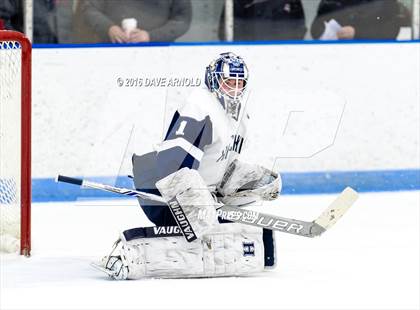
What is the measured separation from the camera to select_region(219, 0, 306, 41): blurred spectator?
22.1 ft

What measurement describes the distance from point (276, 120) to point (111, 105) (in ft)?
3.53

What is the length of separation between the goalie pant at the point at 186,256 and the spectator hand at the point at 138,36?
8.14 ft

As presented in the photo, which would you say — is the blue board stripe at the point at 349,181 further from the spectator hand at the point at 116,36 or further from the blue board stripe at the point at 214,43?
the spectator hand at the point at 116,36

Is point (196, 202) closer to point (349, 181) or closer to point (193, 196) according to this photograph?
point (193, 196)

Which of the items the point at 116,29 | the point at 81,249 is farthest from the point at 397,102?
the point at 81,249

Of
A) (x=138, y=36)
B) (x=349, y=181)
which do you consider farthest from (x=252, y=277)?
(x=138, y=36)

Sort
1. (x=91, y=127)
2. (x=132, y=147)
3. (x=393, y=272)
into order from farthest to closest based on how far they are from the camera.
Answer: (x=91, y=127) < (x=132, y=147) < (x=393, y=272)

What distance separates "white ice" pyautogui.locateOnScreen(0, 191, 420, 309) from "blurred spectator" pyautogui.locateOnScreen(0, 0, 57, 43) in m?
1.02

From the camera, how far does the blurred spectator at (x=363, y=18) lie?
268 inches

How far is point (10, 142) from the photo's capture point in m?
4.77

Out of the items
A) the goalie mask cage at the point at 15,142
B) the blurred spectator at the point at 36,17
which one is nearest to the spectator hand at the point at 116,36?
the blurred spectator at the point at 36,17

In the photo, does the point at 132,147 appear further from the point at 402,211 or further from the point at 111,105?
the point at 402,211

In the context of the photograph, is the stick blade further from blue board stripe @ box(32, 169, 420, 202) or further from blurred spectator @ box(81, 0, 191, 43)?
blurred spectator @ box(81, 0, 191, 43)

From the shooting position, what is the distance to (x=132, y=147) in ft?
17.3
